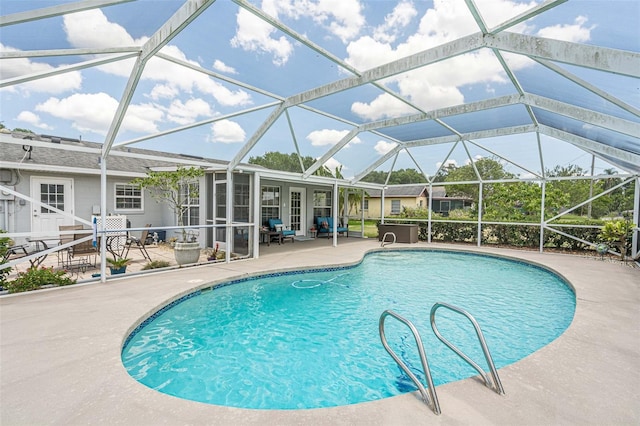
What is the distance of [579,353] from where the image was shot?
3.28 m

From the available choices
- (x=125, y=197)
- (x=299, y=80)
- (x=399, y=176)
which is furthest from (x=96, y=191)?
(x=399, y=176)

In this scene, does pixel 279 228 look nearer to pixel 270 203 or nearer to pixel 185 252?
pixel 270 203

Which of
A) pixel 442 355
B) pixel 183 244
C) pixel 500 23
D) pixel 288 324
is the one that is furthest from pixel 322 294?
pixel 500 23

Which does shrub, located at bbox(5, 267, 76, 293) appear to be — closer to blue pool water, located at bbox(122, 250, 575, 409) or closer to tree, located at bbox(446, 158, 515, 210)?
blue pool water, located at bbox(122, 250, 575, 409)

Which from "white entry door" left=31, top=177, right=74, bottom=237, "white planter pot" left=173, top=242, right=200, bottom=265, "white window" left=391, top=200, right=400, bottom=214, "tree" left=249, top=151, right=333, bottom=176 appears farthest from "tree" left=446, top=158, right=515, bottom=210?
"white entry door" left=31, top=177, right=74, bottom=237

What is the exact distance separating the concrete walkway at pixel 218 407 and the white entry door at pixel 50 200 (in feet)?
17.6

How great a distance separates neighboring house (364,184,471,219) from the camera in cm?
2693

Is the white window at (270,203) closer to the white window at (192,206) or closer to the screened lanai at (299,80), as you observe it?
the screened lanai at (299,80)

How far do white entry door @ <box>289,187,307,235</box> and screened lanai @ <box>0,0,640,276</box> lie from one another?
11.0 feet

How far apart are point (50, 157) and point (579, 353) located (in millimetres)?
13130

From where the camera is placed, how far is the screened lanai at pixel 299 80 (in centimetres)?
380

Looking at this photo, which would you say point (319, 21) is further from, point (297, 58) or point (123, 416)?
point (123, 416)

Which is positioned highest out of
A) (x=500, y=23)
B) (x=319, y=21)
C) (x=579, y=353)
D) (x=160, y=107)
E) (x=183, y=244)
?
(x=319, y=21)

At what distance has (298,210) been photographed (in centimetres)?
1430
